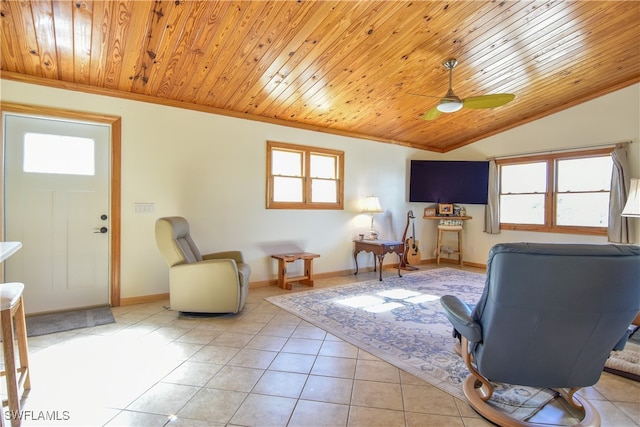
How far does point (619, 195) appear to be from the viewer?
4.71m

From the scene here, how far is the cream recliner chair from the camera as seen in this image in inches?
127

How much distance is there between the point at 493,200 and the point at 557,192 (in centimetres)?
101

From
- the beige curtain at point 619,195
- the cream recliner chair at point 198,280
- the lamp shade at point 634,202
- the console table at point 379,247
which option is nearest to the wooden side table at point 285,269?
the console table at point 379,247

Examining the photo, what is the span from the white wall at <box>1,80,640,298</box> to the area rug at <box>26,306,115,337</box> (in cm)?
40

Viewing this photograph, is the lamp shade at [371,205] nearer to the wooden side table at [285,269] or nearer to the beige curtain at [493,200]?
the wooden side table at [285,269]

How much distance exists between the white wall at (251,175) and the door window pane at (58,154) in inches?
13.3

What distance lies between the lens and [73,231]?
3488 mm

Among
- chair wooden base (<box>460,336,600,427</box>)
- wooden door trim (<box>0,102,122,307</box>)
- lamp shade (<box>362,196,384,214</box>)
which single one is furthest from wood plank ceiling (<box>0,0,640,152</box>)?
chair wooden base (<box>460,336,600,427</box>)

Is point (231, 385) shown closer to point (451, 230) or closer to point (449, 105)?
point (449, 105)

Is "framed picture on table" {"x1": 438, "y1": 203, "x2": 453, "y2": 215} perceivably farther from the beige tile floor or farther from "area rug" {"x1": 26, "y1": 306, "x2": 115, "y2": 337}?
"area rug" {"x1": 26, "y1": 306, "x2": 115, "y2": 337}

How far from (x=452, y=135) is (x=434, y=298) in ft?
11.9

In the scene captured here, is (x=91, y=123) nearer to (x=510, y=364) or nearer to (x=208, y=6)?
(x=208, y=6)

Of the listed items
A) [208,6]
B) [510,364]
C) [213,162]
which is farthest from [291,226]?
[510,364]

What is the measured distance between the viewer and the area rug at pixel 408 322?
2.05 meters
